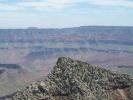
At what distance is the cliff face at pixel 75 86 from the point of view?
12242 millimetres

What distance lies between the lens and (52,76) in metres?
12.6

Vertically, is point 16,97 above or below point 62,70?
below

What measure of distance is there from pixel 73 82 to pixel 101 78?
98 centimetres

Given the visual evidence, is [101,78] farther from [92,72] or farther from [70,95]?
[70,95]

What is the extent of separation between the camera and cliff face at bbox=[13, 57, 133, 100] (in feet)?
40.2

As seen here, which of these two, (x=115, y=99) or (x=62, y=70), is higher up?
(x=62, y=70)

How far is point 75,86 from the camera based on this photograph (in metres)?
12.3

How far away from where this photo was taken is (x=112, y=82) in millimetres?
12703

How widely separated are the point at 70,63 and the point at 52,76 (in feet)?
2.46

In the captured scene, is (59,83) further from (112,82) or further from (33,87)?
(112,82)

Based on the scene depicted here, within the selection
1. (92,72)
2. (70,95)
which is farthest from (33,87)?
(92,72)

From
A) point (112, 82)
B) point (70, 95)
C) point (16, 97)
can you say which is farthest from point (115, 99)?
point (16, 97)

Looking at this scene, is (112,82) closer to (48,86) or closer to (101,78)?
(101,78)

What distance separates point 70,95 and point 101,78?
3.98 feet
